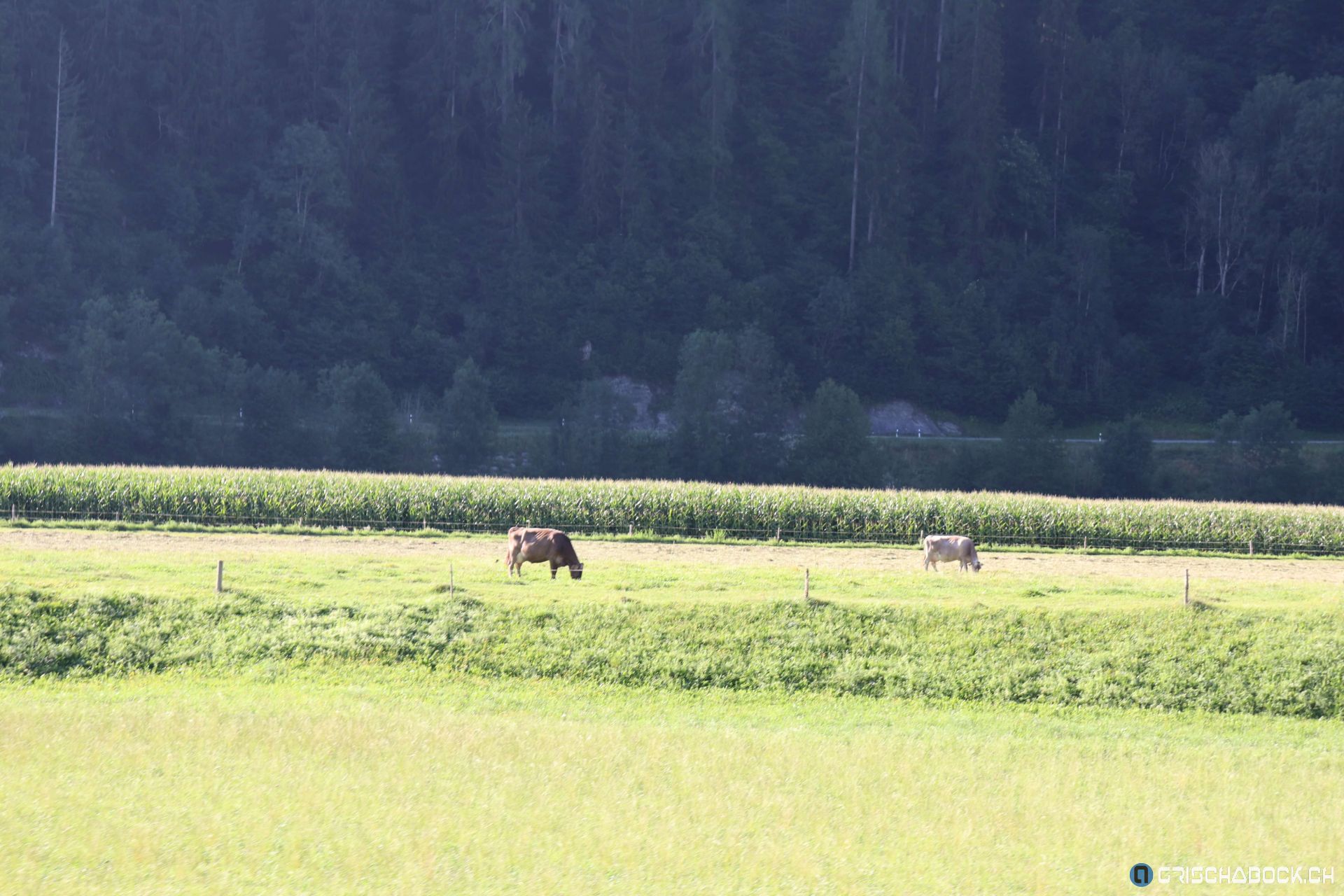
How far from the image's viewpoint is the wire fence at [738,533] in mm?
41000

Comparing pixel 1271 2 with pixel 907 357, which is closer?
pixel 907 357

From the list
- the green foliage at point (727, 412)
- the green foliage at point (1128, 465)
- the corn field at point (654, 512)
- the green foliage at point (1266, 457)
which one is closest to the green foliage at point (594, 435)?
the green foliage at point (727, 412)

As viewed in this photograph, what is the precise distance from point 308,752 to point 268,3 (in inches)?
3878

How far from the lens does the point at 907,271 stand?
310 feet

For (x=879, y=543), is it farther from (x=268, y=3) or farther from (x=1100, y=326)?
(x=268, y=3)

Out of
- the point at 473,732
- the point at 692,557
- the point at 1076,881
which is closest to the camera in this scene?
the point at 1076,881

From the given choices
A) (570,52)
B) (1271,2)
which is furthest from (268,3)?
(1271,2)

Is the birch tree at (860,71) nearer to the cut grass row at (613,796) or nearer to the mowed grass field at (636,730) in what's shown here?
the mowed grass field at (636,730)

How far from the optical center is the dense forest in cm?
8625

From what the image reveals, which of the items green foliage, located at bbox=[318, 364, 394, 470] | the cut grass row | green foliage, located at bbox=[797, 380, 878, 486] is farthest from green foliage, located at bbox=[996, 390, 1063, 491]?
the cut grass row

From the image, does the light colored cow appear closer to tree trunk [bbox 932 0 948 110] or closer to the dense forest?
the dense forest

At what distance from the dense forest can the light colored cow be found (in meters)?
41.6

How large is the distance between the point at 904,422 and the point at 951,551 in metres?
52.0

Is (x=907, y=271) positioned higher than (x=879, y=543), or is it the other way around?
(x=907, y=271)
